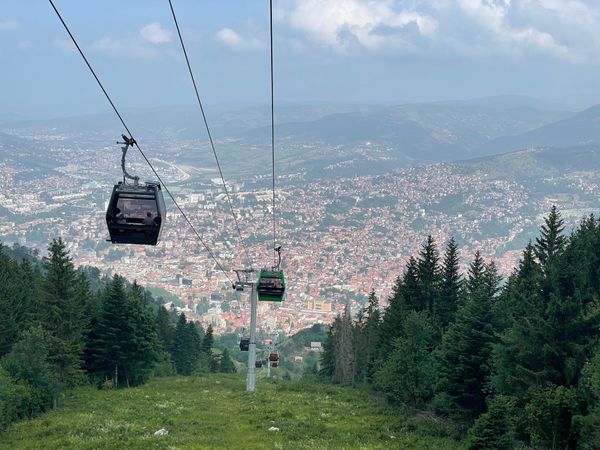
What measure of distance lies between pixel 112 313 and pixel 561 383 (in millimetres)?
31285

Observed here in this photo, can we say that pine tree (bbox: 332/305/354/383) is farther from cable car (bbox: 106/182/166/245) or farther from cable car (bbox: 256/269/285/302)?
cable car (bbox: 106/182/166/245)

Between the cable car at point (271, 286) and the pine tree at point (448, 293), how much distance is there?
11.1 meters

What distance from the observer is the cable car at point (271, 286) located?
43125mm

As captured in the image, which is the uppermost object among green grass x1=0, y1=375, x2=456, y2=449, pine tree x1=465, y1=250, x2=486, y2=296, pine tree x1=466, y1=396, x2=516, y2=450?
pine tree x1=465, y1=250, x2=486, y2=296

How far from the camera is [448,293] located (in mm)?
48812

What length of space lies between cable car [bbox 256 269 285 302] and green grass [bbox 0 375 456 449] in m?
6.04

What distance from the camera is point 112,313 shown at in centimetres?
4919

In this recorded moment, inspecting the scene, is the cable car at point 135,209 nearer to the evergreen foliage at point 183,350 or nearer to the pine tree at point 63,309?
the pine tree at point 63,309

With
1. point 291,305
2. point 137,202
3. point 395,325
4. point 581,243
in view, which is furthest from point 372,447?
point 291,305

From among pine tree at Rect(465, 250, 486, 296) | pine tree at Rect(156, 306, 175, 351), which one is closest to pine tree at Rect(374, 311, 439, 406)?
pine tree at Rect(465, 250, 486, 296)

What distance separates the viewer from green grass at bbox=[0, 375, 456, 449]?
76.2 feet

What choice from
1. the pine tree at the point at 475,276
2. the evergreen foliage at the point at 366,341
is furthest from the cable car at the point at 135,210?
the evergreen foliage at the point at 366,341

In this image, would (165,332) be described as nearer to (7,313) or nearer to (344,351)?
(344,351)

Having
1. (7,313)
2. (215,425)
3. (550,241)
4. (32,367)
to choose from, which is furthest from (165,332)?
(215,425)
